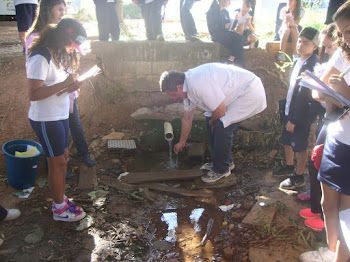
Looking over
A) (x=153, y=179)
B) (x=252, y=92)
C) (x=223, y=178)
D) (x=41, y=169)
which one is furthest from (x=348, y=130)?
(x=41, y=169)

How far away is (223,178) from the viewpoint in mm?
4227

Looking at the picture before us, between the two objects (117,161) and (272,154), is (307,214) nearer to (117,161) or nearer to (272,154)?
(272,154)

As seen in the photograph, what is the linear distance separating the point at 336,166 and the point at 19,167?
10.9ft

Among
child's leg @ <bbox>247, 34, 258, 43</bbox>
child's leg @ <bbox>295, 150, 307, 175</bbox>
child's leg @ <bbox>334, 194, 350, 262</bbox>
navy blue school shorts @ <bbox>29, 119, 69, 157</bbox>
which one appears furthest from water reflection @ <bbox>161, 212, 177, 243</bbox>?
child's leg @ <bbox>247, 34, 258, 43</bbox>

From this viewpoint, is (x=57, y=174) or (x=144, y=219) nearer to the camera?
(x=57, y=174)

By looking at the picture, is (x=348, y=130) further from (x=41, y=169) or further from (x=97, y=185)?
(x=41, y=169)

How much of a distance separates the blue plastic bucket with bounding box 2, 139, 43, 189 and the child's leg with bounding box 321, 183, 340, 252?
3115mm

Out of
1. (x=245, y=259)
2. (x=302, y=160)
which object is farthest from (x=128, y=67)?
(x=245, y=259)

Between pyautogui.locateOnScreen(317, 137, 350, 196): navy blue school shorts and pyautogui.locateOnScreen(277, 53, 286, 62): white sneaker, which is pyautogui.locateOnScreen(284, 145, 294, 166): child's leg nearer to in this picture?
pyautogui.locateOnScreen(317, 137, 350, 196): navy blue school shorts

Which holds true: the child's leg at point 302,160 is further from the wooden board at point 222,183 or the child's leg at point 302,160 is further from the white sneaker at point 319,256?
the white sneaker at point 319,256

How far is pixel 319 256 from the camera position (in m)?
2.64

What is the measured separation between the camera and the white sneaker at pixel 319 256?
2582mm

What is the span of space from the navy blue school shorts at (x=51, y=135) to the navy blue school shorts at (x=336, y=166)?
91.0 inches

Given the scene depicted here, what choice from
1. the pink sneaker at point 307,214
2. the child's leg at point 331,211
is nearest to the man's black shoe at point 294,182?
the pink sneaker at point 307,214
